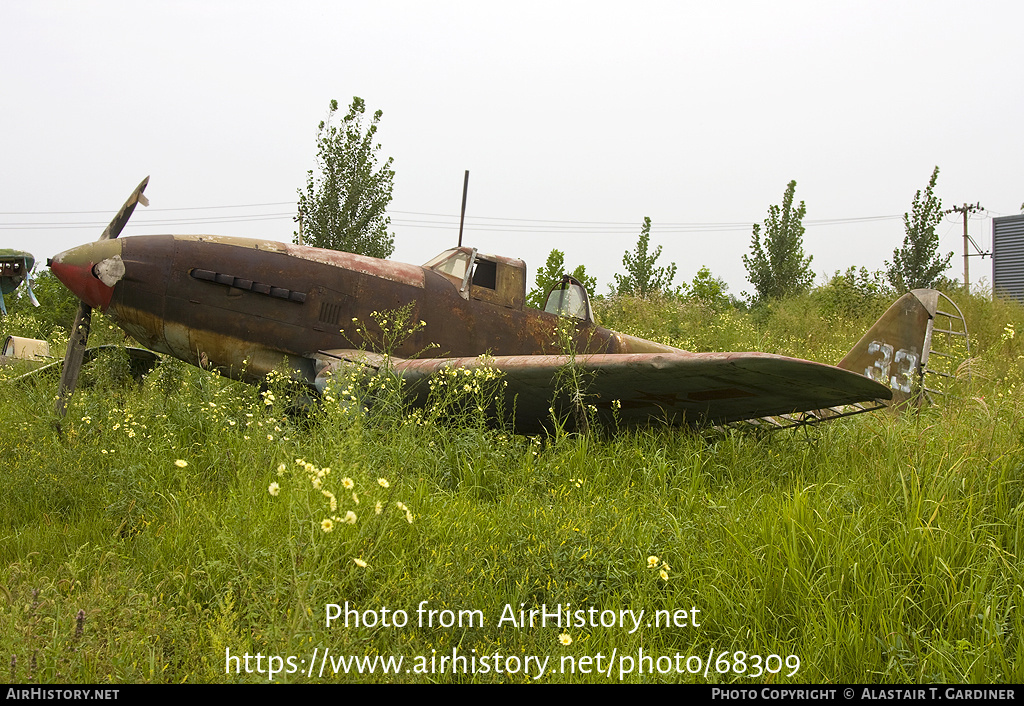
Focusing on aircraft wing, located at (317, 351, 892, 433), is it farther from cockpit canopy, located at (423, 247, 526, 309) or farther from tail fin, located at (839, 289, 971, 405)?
tail fin, located at (839, 289, 971, 405)

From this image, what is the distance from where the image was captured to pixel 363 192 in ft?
42.3

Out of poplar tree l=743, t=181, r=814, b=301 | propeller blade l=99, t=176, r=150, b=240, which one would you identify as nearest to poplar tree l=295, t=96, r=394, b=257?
propeller blade l=99, t=176, r=150, b=240

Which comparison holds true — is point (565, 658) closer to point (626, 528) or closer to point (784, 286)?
point (626, 528)

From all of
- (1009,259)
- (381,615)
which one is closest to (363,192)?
(381,615)

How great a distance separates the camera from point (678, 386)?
3.74 m

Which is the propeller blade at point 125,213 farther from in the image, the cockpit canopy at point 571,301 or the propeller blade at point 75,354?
the cockpit canopy at point 571,301

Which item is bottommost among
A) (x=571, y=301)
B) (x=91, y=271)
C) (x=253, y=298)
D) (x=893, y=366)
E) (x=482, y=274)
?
(x=893, y=366)

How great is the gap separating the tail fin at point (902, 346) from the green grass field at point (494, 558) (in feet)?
6.29

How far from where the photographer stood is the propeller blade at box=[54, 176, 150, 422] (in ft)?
15.7

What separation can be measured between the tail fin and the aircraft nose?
674cm


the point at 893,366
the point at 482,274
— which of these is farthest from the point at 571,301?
the point at 893,366

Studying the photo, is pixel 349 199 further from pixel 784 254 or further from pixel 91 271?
pixel 784 254

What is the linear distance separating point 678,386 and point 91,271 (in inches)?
187

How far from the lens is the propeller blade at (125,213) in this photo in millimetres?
5457
